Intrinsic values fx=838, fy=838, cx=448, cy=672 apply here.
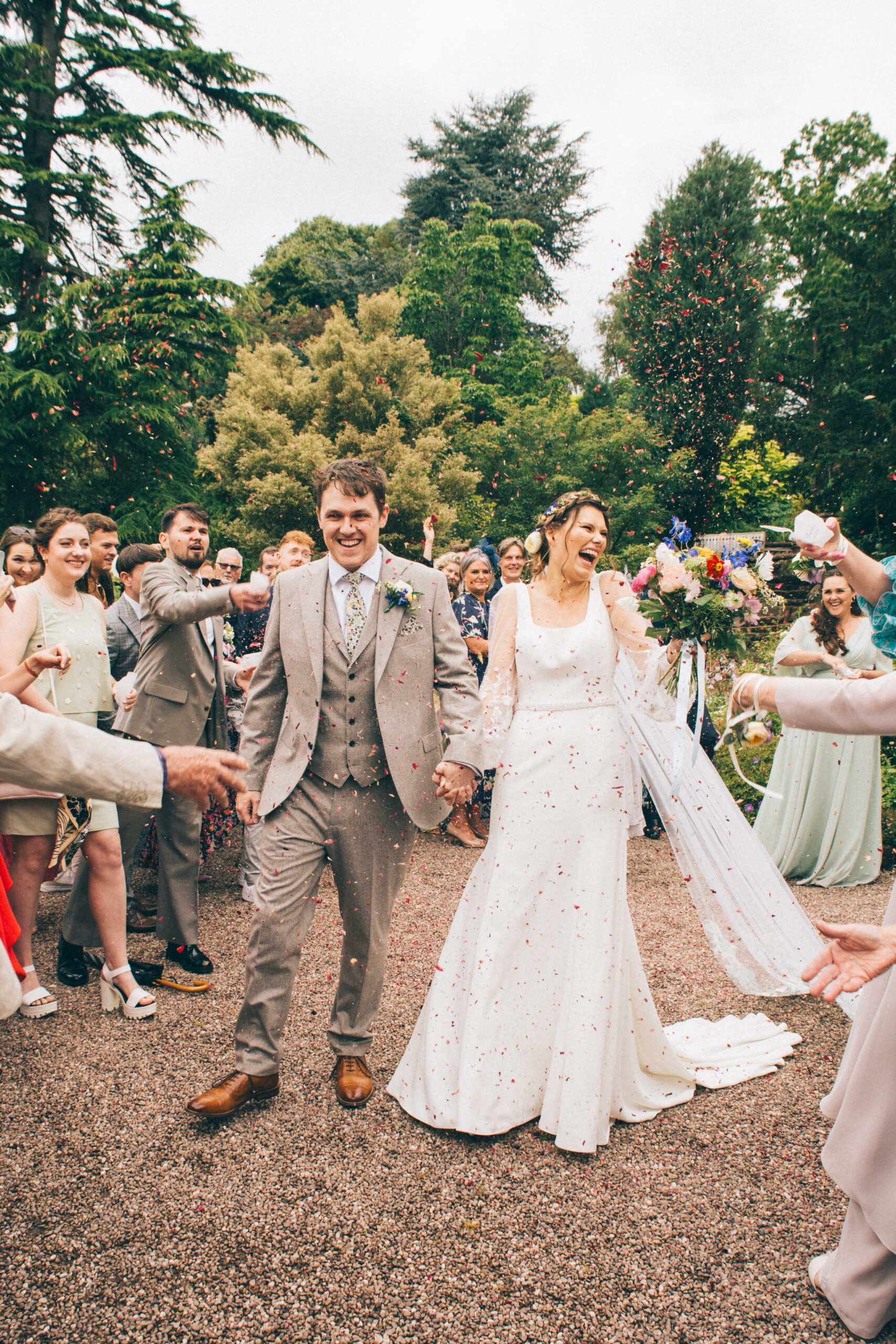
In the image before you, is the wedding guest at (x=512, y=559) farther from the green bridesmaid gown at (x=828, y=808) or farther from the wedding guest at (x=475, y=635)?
the green bridesmaid gown at (x=828, y=808)

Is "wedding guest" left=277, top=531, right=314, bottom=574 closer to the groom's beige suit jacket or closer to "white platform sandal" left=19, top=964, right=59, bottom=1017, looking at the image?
the groom's beige suit jacket

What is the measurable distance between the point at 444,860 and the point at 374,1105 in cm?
328

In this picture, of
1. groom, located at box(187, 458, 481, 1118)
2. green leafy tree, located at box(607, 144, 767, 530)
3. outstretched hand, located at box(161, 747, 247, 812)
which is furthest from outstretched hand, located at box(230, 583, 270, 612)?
green leafy tree, located at box(607, 144, 767, 530)

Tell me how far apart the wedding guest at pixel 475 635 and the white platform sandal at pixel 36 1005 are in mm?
3565

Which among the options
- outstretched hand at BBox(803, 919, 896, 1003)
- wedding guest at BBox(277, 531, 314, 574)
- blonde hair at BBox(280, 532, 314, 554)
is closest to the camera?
outstretched hand at BBox(803, 919, 896, 1003)

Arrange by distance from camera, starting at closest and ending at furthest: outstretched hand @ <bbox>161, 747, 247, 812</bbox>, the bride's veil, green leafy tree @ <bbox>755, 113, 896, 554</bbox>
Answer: outstretched hand @ <bbox>161, 747, 247, 812</bbox> → the bride's veil → green leafy tree @ <bbox>755, 113, 896, 554</bbox>

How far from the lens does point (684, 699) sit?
140 inches

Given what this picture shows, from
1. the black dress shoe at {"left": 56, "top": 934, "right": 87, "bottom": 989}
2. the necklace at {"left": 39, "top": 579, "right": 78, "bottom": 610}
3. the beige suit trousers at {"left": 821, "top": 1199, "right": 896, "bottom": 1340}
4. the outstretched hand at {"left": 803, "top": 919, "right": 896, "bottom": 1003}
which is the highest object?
the necklace at {"left": 39, "top": 579, "right": 78, "bottom": 610}

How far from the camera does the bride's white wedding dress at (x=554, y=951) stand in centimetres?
300

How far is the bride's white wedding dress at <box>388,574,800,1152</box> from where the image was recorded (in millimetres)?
3000

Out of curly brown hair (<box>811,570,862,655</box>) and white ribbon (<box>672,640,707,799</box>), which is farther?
curly brown hair (<box>811,570,862,655</box>)

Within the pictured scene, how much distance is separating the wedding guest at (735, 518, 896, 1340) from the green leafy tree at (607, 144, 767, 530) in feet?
79.8

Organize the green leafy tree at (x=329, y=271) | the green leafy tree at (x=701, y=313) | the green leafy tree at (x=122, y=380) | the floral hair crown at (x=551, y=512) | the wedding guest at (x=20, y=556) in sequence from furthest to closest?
the green leafy tree at (x=329, y=271)
the green leafy tree at (x=701, y=313)
the green leafy tree at (x=122, y=380)
the wedding guest at (x=20, y=556)
the floral hair crown at (x=551, y=512)

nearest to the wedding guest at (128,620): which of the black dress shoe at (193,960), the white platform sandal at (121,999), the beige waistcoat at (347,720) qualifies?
the black dress shoe at (193,960)
